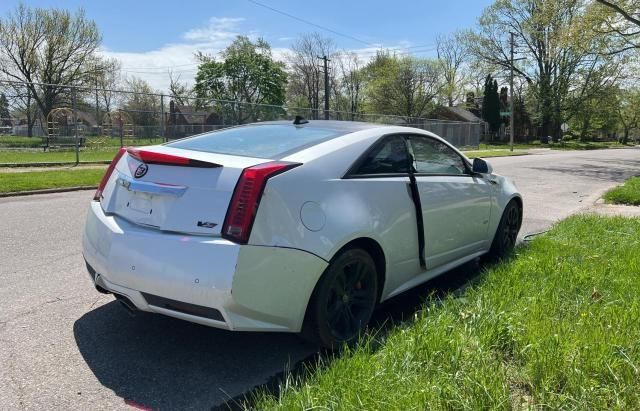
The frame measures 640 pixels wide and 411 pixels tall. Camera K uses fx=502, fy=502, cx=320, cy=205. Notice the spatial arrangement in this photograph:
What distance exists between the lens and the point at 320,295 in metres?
3.09

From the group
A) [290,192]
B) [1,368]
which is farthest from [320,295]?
[1,368]

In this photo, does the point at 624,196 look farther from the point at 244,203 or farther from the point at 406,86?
the point at 406,86

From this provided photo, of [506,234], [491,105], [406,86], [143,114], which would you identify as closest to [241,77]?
[406,86]

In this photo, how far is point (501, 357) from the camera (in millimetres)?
2961

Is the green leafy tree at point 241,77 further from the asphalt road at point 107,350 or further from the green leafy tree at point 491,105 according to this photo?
the asphalt road at point 107,350

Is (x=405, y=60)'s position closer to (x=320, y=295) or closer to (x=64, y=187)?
(x=64, y=187)

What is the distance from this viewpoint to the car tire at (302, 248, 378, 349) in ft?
10.2

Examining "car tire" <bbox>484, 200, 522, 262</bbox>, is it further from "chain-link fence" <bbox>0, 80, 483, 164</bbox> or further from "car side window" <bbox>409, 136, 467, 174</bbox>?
"chain-link fence" <bbox>0, 80, 483, 164</bbox>

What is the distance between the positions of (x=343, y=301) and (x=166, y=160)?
1.46m

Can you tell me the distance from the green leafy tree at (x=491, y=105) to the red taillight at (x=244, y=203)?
70120 mm

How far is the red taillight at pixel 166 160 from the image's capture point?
304 cm

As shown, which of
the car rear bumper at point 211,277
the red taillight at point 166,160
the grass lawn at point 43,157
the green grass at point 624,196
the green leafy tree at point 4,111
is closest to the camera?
the car rear bumper at point 211,277

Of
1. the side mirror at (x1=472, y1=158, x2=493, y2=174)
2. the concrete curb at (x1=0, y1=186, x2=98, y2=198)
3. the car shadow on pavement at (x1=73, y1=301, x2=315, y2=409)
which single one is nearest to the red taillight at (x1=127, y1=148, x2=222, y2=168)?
the car shadow on pavement at (x1=73, y1=301, x2=315, y2=409)

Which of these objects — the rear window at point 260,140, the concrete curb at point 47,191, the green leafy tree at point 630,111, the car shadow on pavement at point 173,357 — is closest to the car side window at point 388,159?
the rear window at point 260,140
